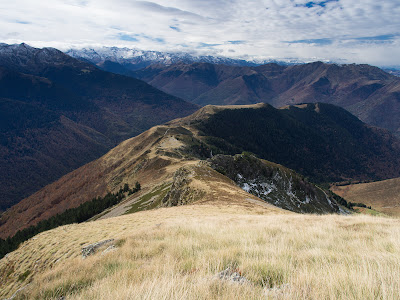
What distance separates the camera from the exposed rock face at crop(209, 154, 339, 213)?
68069 mm

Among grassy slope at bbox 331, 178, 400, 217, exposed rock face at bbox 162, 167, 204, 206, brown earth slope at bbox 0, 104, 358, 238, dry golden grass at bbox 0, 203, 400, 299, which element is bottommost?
grassy slope at bbox 331, 178, 400, 217

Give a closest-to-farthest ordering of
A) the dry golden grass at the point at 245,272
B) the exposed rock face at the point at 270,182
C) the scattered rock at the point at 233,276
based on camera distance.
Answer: the dry golden grass at the point at 245,272 → the scattered rock at the point at 233,276 → the exposed rock face at the point at 270,182

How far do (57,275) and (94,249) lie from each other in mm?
4350

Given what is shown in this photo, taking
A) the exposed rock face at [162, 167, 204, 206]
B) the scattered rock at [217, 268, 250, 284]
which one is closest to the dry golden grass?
the scattered rock at [217, 268, 250, 284]

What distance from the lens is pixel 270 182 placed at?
75.9m

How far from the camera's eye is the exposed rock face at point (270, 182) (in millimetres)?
68069

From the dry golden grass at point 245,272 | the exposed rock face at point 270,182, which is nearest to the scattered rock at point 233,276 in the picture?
the dry golden grass at point 245,272

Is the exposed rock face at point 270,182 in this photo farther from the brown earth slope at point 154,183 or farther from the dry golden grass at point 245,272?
the dry golden grass at point 245,272

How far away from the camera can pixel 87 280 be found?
5.03 m

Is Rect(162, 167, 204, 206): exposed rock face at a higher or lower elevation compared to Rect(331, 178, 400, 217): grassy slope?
higher

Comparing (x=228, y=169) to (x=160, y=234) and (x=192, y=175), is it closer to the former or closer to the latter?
(x=192, y=175)

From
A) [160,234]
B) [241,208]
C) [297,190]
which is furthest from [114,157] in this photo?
[160,234]

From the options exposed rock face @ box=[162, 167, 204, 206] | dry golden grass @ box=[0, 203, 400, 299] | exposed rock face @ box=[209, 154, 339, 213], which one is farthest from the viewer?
exposed rock face @ box=[209, 154, 339, 213]

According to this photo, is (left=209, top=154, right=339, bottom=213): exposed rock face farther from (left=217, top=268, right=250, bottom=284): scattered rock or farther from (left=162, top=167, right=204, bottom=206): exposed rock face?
(left=217, top=268, right=250, bottom=284): scattered rock
